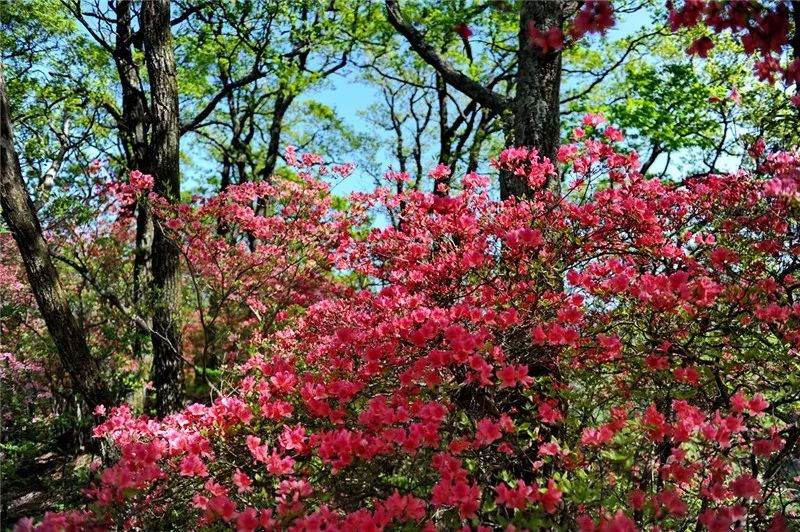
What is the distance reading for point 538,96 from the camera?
168 inches

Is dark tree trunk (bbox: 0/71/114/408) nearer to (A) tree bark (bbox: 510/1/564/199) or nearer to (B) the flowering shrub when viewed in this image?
(B) the flowering shrub

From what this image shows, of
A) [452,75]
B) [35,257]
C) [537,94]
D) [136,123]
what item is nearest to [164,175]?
[35,257]

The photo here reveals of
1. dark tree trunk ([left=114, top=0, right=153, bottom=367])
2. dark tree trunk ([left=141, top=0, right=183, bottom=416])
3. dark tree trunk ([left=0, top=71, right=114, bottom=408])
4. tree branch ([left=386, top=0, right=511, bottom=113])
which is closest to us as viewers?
dark tree trunk ([left=0, top=71, right=114, bottom=408])

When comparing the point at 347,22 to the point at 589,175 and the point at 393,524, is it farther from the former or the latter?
the point at 393,524

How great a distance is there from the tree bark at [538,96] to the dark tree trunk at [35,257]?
11.4 ft

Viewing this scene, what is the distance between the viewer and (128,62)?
739 cm

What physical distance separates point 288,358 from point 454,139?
10816 millimetres

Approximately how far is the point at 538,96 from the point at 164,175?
3.83 m

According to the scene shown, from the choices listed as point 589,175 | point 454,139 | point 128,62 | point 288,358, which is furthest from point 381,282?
point 454,139

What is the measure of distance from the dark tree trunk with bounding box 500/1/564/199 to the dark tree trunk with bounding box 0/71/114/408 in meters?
3.47

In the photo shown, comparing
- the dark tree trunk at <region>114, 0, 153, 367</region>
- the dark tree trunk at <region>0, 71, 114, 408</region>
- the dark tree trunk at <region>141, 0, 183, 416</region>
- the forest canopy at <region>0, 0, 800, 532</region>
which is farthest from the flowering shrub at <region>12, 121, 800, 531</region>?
the dark tree trunk at <region>114, 0, 153, 367</region>

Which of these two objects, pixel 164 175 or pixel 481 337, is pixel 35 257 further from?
pixel 481 337

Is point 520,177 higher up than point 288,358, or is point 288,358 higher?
point 520,177

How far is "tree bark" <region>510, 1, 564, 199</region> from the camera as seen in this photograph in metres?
4.20
